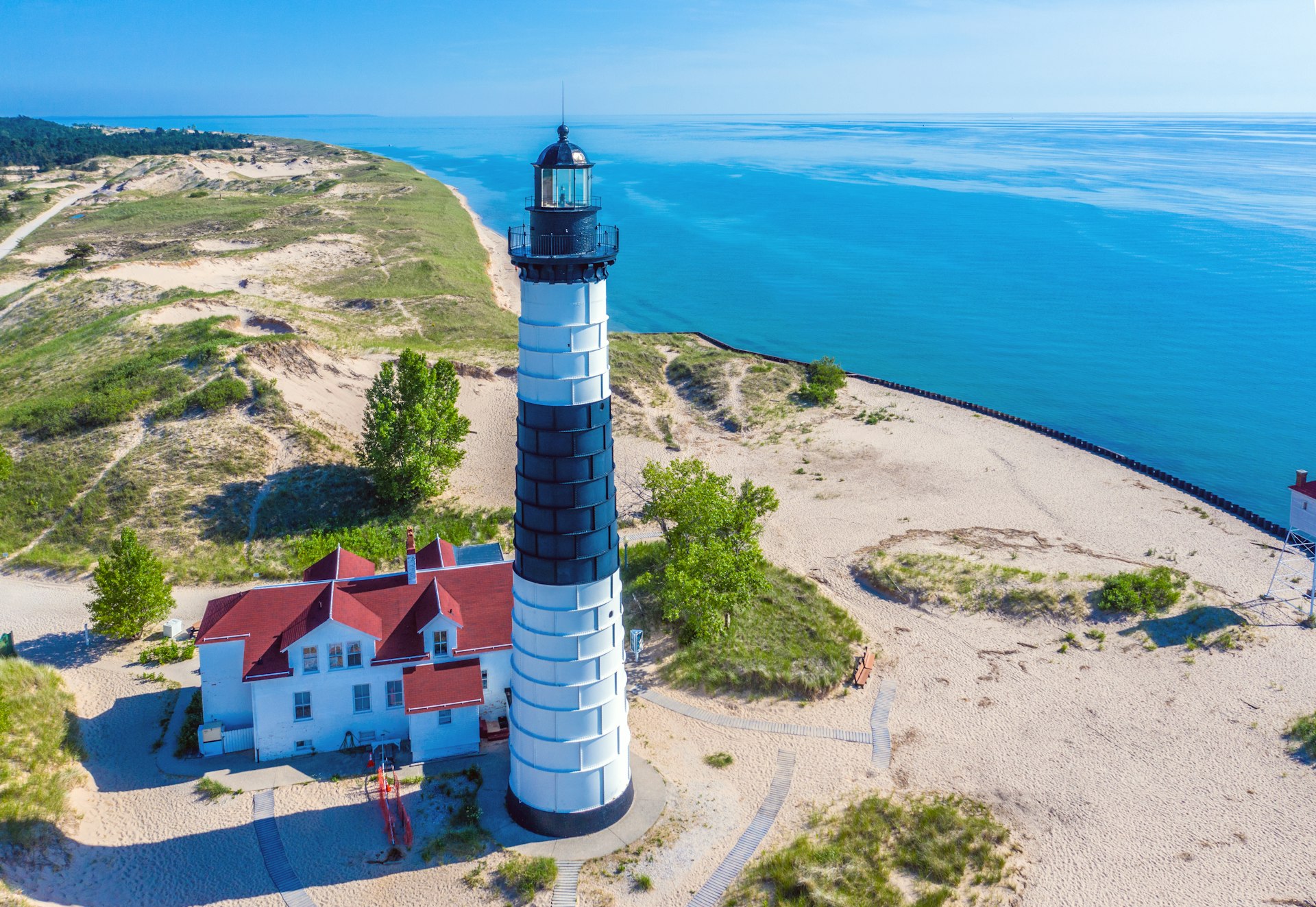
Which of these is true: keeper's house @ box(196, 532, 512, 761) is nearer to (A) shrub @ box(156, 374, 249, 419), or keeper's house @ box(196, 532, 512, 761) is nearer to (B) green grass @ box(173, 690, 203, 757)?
(B) green grass @ box(173, 690, 203, 757)

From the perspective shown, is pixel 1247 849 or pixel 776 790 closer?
pixel 1247 849

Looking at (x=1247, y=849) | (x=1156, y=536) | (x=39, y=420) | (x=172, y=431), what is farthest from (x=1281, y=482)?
(x=39, y=420)

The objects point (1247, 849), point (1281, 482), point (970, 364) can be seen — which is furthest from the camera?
point (970, 364)

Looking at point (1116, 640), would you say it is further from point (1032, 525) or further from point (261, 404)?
point (261, 404)

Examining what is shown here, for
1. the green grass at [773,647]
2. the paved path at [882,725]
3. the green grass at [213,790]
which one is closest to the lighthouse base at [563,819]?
the green grass at [773,647]

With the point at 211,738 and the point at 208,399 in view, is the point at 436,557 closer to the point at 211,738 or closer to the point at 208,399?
the point at 211,738
